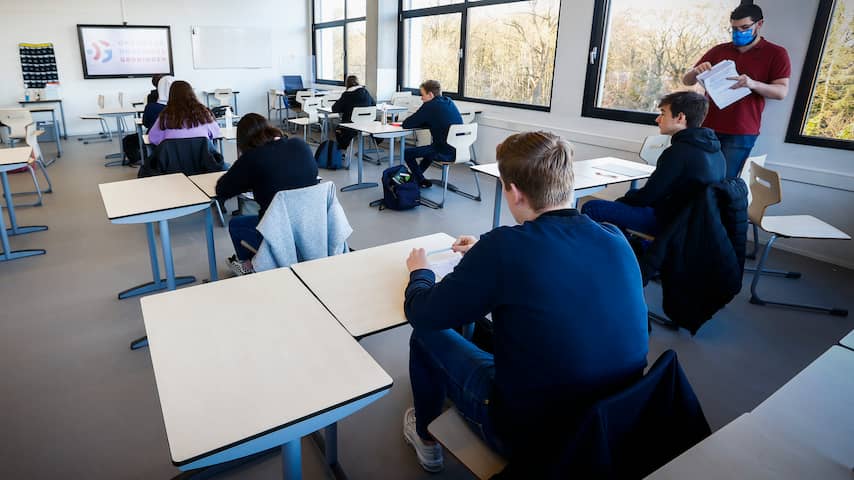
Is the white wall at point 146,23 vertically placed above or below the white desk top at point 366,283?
above

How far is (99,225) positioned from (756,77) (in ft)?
17.6

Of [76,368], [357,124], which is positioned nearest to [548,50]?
[357,124]

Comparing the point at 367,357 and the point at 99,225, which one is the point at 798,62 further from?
the point at 99,225

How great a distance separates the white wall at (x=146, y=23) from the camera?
8.22 metres

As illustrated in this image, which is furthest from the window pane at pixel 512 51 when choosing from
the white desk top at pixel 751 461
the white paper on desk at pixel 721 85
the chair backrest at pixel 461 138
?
the white desk top at pixel 751 461

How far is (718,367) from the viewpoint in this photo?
2500 millimetres

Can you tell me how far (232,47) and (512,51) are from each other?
6.48 m

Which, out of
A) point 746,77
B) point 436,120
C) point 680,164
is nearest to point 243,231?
point 680,164

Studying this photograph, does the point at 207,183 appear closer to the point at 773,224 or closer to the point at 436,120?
the point at 436,120

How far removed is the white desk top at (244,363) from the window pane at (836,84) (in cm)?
418

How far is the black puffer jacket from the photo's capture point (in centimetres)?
247

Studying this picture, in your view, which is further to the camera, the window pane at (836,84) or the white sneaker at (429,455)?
the window pane at (836,84)

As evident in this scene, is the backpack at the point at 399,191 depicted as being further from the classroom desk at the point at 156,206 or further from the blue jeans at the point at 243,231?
the classroom desk at the point at 156,206

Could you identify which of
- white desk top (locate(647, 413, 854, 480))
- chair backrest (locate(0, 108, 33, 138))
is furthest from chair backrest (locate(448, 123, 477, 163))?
chair backrest (locate(0, 108, 33, 138))
